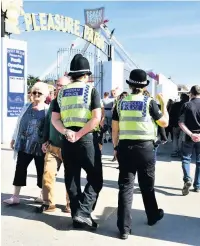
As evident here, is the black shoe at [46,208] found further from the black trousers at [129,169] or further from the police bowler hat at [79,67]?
the police bowler hat at [79,67]

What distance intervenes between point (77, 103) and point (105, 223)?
1.47 m

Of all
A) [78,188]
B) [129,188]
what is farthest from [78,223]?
[129,188]

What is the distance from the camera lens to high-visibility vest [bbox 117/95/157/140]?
3973mm

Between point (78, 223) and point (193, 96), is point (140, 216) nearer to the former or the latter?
point (78, 223)

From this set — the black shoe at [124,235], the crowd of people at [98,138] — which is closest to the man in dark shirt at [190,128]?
the crowd of people at [98,138]

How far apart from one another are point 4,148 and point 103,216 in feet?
20.8

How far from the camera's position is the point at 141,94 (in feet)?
13.4

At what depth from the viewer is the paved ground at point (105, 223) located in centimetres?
382

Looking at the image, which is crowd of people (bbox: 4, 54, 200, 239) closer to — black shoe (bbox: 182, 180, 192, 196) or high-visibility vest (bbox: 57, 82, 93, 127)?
high-visibility vest (bbox: 57, 82, 93, 127)

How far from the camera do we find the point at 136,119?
399cm

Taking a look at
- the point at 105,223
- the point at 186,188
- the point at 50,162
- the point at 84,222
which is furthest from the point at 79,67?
the point at 186,188

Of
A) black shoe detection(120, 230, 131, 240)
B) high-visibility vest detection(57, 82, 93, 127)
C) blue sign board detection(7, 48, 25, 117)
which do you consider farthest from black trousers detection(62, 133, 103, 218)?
blue sign board detection(7, 48, 25, 117)

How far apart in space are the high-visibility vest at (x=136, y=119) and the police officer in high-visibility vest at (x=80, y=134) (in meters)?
0.29

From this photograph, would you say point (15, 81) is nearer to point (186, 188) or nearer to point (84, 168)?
point (186, 188)
